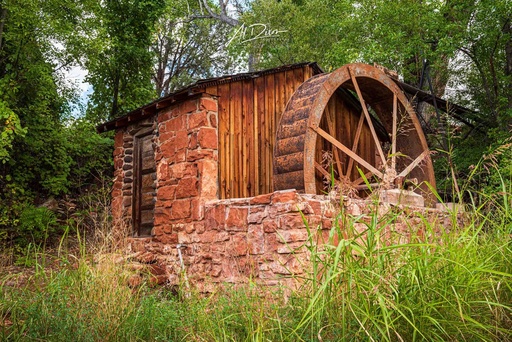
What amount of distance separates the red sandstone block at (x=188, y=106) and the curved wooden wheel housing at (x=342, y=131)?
138 centimetres

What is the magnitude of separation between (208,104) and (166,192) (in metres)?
1.48

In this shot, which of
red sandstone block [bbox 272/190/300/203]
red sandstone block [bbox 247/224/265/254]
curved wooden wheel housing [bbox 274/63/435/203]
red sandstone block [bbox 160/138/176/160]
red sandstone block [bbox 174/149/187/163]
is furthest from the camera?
red sandstone block [bbox 160/138/176/160]

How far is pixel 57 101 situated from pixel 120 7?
3.24 meters

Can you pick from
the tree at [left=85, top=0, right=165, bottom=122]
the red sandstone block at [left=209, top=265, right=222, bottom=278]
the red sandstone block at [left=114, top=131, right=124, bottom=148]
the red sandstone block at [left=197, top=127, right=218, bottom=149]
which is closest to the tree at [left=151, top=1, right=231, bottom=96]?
the tree at [left=85, top=0, right=165, bottom=122]

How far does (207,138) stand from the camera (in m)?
6.90

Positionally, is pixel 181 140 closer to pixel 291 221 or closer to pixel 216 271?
pixel 216 271

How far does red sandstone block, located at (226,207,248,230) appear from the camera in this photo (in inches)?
219

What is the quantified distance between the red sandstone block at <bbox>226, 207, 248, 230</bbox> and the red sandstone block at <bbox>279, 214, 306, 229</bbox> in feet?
2.07

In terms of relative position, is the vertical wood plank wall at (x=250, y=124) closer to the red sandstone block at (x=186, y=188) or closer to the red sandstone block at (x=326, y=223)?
the red sandstone block at (x=186, y=188)

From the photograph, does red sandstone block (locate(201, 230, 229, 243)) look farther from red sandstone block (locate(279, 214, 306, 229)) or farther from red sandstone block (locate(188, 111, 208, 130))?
red sandstone block (locate(188, 111, 208, 130))

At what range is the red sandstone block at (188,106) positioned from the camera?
7047 mm

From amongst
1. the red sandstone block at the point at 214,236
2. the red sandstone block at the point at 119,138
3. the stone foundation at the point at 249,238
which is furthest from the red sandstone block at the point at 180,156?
the red sandstone block at the point at 119,138

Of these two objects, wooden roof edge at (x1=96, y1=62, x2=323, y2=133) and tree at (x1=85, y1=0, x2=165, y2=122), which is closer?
wooden roof edge at (x1=96, y1=62, x2=323, y2=133)

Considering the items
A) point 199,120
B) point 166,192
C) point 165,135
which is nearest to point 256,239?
point 199,120
